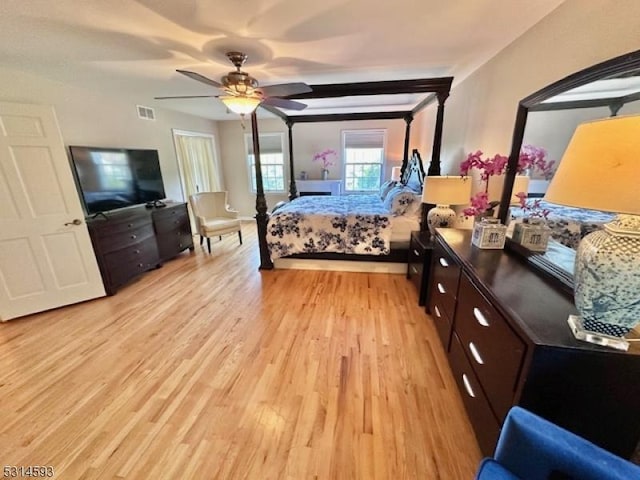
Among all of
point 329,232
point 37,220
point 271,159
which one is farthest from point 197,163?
point 329,232

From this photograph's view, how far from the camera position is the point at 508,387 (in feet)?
3.41

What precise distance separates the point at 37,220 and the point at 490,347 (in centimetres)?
379

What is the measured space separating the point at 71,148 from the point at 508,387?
13.6 ft

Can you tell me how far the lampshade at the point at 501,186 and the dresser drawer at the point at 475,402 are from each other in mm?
1022

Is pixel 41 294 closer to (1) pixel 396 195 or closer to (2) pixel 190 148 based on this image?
(2) pixel 190 148

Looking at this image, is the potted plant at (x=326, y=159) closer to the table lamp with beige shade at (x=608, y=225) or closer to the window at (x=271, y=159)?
the window at (x=271, y=159)

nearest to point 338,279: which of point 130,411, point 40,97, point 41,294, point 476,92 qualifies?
point 130,411

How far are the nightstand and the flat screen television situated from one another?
3.68m

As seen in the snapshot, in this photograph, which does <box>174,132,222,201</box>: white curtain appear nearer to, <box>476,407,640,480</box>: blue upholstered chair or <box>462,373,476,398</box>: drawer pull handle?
<box>462,373,476,398</box>: drawer pull handle

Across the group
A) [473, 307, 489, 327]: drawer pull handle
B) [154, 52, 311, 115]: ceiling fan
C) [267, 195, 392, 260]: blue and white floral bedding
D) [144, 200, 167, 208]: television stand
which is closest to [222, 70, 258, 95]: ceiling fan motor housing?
[154, 52, 311, 115]: ceiling fan

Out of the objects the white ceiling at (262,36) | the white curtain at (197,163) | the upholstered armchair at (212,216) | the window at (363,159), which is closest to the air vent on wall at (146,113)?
the white curtain at (197,163)

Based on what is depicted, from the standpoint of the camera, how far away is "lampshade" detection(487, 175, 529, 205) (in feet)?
5.41

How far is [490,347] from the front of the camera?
121cm

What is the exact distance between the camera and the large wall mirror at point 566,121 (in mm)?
1039
